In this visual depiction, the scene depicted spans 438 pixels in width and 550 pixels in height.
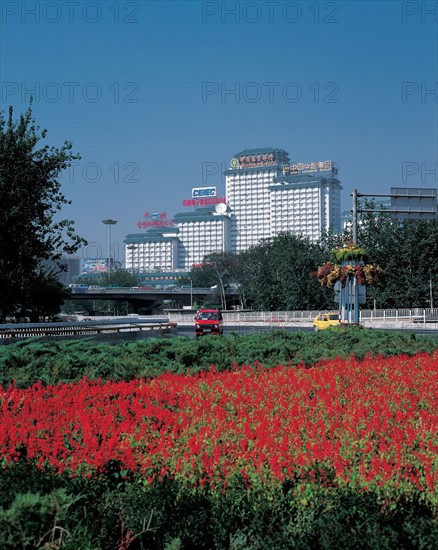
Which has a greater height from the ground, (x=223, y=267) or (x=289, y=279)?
(x=223, y=267)

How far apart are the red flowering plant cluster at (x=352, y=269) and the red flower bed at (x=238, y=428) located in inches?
532

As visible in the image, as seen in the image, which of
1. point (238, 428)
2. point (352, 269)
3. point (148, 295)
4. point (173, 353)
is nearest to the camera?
point (238, 428)

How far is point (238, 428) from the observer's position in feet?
22.5

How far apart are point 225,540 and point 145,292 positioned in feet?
384

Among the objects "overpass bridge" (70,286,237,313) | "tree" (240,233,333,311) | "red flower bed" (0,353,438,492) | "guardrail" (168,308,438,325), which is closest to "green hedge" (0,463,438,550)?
"red flower bed" (0,353,438,492)

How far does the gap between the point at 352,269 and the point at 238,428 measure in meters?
17.7

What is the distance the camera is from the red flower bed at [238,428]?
18.2 ft

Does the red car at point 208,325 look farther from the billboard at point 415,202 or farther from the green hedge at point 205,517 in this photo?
the green hedge at point 205,517

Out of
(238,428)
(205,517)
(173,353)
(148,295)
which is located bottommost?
(205,517)

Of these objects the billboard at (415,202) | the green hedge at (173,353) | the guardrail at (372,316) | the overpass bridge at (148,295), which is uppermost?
the billboard at (415,202)

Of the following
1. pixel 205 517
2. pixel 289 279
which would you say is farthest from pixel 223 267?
pixel 205 517

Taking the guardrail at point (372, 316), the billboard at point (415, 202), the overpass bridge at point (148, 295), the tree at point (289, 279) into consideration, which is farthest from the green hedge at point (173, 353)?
the overpass bridge at point (148, 295)

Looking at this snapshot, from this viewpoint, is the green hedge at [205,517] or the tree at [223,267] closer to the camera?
the green hedge at [205,517]

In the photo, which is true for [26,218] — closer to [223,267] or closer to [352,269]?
[352,269]
